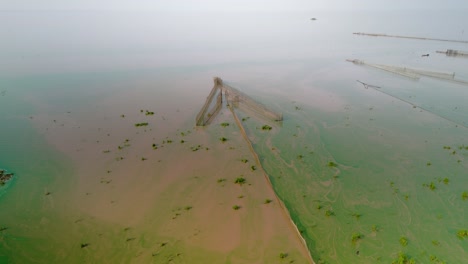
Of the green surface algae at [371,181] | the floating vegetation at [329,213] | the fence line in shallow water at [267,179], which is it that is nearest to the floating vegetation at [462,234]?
the green surface algae at [371,181]

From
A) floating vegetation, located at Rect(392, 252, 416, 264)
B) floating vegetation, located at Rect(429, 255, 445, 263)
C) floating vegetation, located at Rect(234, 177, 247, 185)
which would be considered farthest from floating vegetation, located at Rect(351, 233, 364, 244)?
floating vegetation, located at Rect(234, 177, 247, 185)

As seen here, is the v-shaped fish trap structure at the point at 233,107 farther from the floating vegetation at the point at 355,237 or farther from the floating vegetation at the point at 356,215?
the floating vegetation at the point at 355,237

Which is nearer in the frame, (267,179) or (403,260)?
(403,260)

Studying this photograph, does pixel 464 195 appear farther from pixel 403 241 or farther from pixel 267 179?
pixel 267 179

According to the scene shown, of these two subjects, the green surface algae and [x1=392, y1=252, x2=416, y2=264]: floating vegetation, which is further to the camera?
the green surface algae

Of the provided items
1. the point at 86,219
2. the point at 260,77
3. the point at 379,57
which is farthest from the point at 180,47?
the point at 86,219

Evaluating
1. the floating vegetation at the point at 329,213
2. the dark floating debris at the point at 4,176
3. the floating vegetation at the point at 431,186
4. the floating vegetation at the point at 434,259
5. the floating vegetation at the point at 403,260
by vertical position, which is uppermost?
the dark floating debris at the point at 4,176

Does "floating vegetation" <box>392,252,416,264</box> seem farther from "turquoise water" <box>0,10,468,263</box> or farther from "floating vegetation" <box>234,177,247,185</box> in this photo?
"floating vegetation" <box>234,177,247,185</box>

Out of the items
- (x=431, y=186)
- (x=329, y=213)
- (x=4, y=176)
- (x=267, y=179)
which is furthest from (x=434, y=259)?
(x=4, y=176)
